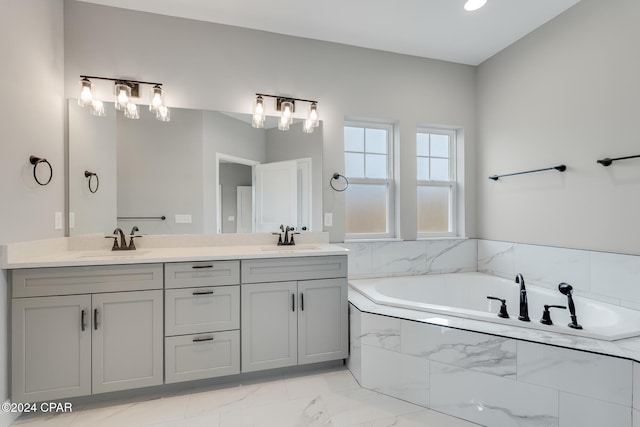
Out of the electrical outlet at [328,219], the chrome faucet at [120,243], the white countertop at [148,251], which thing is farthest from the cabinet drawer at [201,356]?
the electrical outlet at [328,219]

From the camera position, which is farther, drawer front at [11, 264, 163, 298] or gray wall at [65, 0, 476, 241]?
gray wall at [65, 0, 476, 241]

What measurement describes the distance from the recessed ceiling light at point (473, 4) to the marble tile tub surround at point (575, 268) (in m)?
1.96

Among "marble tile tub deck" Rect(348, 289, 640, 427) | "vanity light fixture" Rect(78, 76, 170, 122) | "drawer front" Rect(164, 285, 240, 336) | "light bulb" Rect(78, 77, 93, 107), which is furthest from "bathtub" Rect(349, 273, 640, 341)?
"light bulb" Rect(78, 77, 93, 107)

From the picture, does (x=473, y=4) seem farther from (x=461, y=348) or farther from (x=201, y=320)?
(x=201, y=320)

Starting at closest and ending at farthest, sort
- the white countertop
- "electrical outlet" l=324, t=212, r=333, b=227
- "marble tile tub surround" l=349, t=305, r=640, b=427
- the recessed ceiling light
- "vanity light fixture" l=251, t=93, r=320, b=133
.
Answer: "marble tile tub surround" l=349, t=305, r=640, b=427 → the white countertop → the recessed ceiling light → "vanity light fixture" l=251, t=93, r=320, b=133 → "electrical outlet" l=324, t=212, r=333, b=227

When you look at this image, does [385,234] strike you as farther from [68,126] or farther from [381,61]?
[68,126]

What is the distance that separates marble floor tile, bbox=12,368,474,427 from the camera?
161 cm

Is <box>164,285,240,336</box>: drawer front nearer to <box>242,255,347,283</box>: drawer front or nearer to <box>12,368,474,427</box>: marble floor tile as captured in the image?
<box>242,255,347,283</box>: drawer front

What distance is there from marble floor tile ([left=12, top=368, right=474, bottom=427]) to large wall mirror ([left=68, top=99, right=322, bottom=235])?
1150mm

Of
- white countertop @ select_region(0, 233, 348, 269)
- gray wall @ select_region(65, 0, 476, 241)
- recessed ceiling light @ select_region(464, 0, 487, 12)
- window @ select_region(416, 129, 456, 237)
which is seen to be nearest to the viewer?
white countertop @ select_region(0, 233, 348, 269)

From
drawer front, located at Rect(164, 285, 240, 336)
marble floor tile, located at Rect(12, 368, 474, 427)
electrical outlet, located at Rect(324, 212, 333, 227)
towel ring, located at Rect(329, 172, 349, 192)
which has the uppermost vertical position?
towel ring, located at Rect(329, 172, 349, 192)

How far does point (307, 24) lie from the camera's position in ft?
7.86

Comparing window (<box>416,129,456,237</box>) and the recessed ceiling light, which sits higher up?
the recessed ceiling light

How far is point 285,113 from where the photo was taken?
2479 mm
